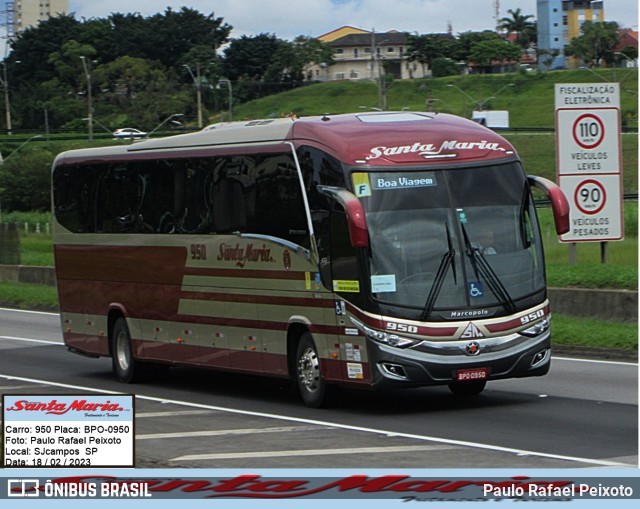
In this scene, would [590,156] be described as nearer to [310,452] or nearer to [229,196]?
[229,196]

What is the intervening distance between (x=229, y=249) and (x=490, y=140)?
3724 mm

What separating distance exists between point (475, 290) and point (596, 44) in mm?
159193

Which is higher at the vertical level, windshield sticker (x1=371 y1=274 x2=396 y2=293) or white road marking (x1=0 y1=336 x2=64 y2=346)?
windshield sticker (x1=371 y1=274 x2=396 y2=293)

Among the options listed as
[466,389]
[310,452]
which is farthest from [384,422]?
[310,452]

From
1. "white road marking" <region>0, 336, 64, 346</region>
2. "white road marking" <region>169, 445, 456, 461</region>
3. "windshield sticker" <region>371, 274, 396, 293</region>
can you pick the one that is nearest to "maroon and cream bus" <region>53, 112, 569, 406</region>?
"windshield sticker" <region>371, 274, 396, 293</region>

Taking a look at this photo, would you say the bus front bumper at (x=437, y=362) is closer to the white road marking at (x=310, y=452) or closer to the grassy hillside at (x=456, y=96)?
the white road marking at (x=310, y=452)

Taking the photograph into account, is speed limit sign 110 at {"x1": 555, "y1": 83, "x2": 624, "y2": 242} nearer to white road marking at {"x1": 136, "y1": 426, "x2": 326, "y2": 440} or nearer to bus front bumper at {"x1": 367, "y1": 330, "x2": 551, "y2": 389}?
bus front bumper at {"x1": 367, "y1": 330, "x2": 551, "y2": 389}

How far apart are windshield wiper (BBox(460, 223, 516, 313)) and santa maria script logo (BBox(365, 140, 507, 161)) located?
3.18 ft

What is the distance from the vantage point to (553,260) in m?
35.9

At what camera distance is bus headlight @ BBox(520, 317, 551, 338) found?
1625 cm

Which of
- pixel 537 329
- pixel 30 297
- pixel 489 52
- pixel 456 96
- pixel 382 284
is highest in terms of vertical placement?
pixel 489 52

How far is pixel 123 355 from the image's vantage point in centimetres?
2164

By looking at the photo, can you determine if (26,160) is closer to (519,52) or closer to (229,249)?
(229,249)

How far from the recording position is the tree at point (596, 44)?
168 m
